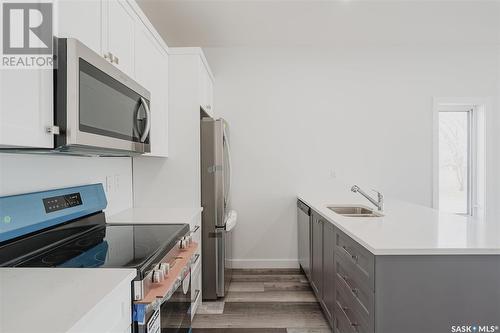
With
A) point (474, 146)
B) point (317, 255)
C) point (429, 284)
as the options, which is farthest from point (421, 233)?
point (474, 146)

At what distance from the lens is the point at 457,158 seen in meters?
3.62

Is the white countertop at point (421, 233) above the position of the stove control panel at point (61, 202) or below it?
below

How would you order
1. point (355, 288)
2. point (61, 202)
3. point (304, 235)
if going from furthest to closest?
point (304, 235)
point (355, 288)
point (61, 202)

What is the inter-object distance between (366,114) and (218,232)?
2298 millimetres

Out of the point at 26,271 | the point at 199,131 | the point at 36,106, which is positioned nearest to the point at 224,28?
Result: the point at 199,131

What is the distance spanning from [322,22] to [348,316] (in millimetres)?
2647

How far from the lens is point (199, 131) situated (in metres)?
2.48

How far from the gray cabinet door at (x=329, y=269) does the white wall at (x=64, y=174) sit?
161cm

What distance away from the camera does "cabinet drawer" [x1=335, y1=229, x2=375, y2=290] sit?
1377 millimetres

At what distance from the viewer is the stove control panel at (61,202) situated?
52.9 inches

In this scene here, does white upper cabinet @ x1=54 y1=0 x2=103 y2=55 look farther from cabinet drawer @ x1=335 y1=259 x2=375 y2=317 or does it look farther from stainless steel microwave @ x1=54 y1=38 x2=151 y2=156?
cabinet drawer @ x1=335 y1=259 x2=375 y2=317

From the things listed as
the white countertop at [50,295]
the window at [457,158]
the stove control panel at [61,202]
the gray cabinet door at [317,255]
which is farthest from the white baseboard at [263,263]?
the white countertop at [50,295]

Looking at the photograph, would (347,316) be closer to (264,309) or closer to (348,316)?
(348,316)

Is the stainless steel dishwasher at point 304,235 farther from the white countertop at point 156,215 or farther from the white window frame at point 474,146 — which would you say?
the white window frame at point 474,146
